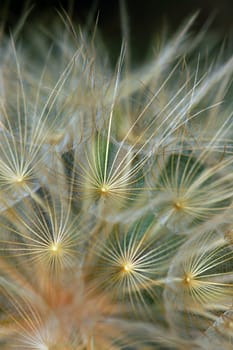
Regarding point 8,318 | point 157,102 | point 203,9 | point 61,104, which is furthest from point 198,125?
point 203,9

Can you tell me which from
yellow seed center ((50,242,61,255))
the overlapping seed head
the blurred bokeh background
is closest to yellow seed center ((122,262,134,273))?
the overlapping seed head

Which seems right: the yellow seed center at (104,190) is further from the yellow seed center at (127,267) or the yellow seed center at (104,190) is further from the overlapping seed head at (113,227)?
the yellow seed center at (127,267)

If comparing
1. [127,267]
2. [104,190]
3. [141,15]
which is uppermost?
[141,15]

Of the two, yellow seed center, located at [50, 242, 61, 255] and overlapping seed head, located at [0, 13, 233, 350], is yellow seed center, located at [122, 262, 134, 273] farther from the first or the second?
yellow seed center, located at [50, 242, 61, 255]

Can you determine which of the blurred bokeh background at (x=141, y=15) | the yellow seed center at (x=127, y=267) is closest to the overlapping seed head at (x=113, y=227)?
the yellow seed center at (x=127, y=267)

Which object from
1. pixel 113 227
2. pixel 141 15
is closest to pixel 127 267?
pixel 113 227

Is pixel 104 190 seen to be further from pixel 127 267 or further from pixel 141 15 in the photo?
pixel 141 15

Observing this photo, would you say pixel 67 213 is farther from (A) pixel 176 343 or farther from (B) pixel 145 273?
(A) pixel 176 343

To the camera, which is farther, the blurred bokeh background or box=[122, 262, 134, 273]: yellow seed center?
the blurred bokeh background

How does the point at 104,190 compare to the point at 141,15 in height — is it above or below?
below
